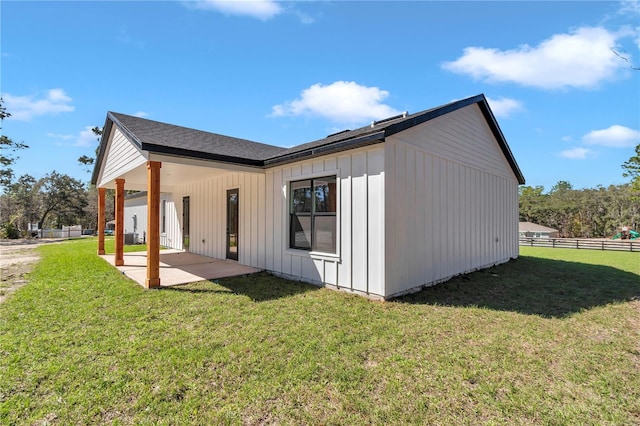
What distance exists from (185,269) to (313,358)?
5.86 metres

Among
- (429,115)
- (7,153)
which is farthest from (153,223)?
(7,153)

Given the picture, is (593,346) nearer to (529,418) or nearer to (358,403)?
(529,418)

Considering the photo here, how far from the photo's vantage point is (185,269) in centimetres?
756

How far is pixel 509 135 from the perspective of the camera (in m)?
9.56

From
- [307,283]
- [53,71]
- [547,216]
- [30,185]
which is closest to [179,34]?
[53,71]

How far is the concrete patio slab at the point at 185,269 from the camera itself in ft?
21.0

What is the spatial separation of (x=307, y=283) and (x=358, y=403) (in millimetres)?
3874

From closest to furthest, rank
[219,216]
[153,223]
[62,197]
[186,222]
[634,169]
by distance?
[153,223]
[219,216]
[186,222]
[634,169]
[62,197]

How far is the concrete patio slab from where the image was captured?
6.39 m

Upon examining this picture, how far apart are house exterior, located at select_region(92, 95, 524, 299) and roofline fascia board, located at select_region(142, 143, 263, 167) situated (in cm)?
2

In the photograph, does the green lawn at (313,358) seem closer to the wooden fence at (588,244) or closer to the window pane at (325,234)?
the window pane at (325,234)

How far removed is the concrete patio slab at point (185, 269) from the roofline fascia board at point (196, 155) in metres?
2.65

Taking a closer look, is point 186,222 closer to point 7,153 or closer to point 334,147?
point 334,147

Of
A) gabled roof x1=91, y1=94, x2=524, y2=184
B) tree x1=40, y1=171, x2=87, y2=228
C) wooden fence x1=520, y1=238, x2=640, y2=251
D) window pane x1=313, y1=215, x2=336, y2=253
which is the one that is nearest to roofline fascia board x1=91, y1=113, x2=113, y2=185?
gabled roof x1=91, y1=94, x2=524, y2=184
